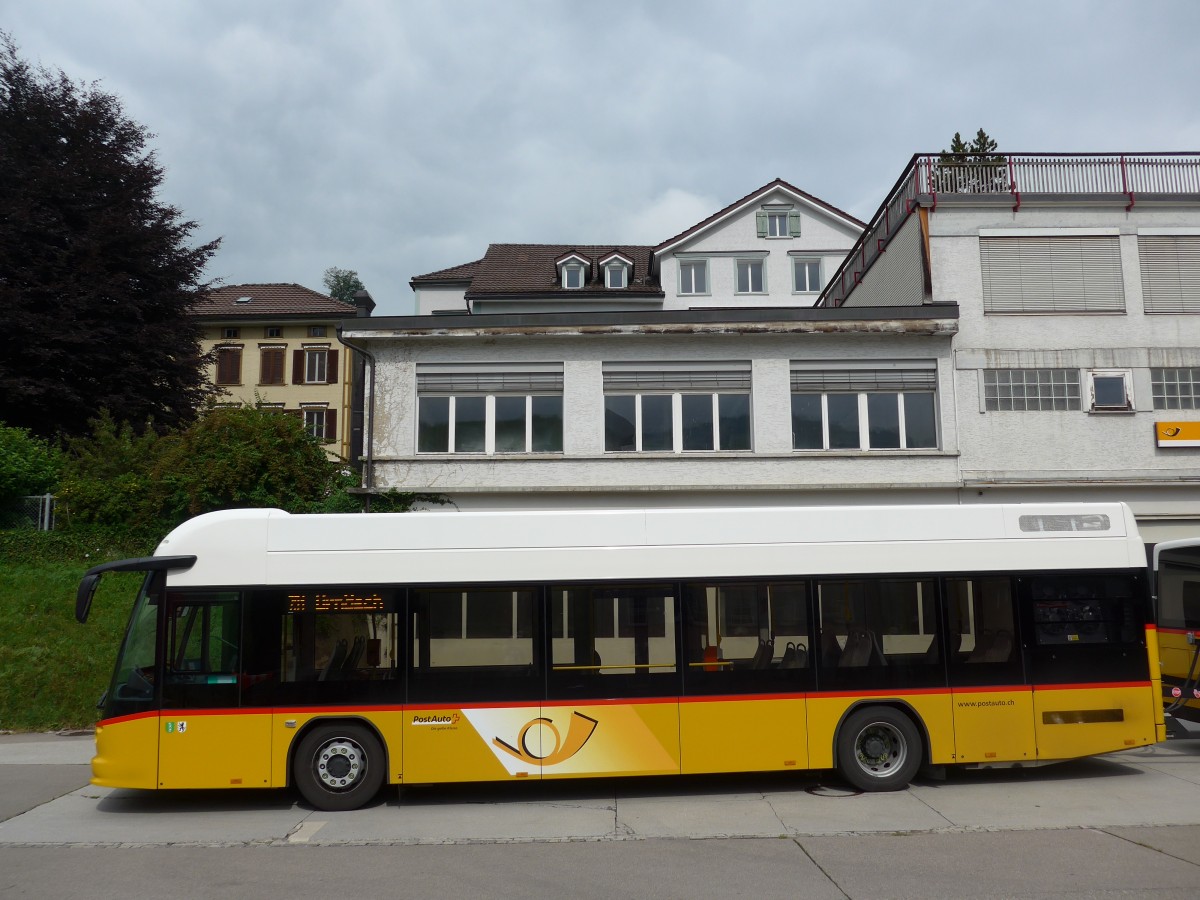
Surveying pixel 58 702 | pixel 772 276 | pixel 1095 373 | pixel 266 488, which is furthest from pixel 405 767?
pixel 772 276

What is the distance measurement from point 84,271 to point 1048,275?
24.5 m

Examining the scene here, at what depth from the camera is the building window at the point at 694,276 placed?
4659 centimetres

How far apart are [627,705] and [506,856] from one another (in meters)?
2.23

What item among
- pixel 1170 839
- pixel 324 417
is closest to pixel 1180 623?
pixel 1170 839

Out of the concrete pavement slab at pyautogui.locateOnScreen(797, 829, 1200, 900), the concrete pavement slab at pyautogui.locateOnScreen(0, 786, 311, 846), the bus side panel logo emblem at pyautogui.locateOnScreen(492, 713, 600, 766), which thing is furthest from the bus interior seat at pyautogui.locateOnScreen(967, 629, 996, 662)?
the concrete pavement slab at pyautogui.locateOnScreen(0, 786, 311, 846)

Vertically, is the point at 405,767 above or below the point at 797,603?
below

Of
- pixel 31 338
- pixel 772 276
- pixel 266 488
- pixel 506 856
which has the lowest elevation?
pixel 506 856

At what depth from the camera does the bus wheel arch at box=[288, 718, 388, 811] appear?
30.0ft

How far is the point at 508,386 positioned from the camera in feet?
67.0

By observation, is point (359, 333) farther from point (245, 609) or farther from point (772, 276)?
point (772, 276)

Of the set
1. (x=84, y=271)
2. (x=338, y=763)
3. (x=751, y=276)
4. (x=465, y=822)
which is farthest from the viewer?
(x=751, y=276)

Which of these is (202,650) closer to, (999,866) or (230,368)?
(999,866)

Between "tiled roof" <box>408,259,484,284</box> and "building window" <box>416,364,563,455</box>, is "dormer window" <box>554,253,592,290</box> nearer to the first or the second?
"tiled roof" <box>408,259,484,284</box>

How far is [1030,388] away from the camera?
802 inches
